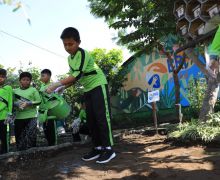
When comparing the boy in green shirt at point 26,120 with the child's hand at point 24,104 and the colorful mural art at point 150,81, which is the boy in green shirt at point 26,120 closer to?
the child's hand at point 24,104

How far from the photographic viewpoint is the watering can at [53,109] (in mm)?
5648

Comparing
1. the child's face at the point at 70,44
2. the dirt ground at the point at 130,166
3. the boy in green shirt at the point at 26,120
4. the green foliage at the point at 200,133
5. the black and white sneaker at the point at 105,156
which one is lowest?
the dirt ground at the point at 130,166

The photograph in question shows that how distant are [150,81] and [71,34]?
12016mm

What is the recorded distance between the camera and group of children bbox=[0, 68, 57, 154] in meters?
5.34

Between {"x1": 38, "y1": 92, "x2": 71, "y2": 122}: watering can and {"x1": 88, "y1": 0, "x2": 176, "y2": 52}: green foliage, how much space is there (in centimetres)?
290

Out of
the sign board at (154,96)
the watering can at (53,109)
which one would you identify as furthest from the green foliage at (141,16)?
the watering can at (53,109)

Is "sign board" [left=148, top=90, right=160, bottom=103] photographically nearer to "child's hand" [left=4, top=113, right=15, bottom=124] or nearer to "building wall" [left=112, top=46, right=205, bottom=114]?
"child's hand" [left=4, top=113, right=15, bottom=124]

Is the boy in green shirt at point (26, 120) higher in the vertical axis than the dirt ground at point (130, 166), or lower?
higher

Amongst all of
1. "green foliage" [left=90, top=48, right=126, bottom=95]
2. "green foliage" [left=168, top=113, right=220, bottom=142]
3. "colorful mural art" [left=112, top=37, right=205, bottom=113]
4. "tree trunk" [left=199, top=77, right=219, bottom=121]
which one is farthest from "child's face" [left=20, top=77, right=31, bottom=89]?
"green foliage" [left=90, top=48, right=126, bottom=95]

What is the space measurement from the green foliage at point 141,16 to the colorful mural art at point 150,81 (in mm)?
5287

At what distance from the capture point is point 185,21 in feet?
12.4

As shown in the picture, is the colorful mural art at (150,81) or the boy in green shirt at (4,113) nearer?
the boy in green shirt at (4,113)

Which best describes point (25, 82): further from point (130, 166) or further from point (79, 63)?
point (130, 166)

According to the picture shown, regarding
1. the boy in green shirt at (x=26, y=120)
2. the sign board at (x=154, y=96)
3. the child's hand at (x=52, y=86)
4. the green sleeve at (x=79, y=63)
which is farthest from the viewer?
the sign board at (x=154, y=96)
